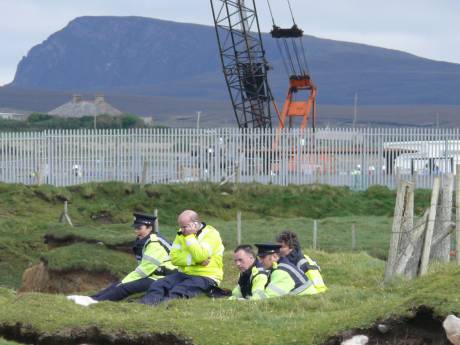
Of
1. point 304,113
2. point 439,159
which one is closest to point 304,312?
point 439,159

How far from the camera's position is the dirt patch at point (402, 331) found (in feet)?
46.8

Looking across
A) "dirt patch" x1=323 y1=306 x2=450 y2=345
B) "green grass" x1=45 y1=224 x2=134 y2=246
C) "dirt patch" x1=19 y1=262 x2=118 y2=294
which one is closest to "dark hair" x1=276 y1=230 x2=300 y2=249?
"dirt patch" x1=323 y1=306 x2=450 y2=345

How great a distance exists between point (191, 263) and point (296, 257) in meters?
1.43

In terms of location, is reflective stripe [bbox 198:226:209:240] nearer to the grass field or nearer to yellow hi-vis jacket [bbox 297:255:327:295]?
the grass field

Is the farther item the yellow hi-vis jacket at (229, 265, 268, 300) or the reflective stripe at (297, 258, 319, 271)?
the reflective stripe at (297, 258, 319, 271)

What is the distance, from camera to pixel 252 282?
1880 cm

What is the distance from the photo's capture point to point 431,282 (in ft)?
54.3

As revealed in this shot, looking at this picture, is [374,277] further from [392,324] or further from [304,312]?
[392,324]

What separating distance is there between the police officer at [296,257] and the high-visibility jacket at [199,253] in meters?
0.99

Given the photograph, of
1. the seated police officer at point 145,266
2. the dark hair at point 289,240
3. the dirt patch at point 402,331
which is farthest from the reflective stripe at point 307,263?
the dirt patch at point 402,331

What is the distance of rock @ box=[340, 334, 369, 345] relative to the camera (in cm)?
1422

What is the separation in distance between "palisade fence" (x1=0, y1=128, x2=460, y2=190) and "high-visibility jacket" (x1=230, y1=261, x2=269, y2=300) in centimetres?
2819

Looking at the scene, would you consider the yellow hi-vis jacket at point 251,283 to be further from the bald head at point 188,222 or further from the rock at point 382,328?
the rock at point 382,328

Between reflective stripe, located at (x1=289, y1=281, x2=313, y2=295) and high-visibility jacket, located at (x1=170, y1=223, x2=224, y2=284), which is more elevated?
high-visibility jacket, located at (x1=170, y1=223, x2=224, y2=284)
